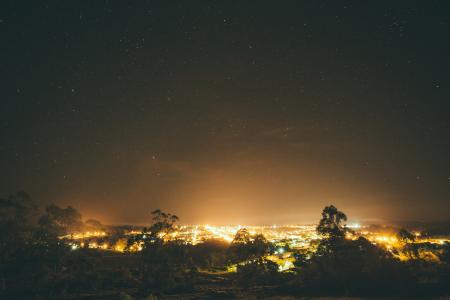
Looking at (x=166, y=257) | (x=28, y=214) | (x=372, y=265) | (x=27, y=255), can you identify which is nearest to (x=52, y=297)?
(x=27, y=255)

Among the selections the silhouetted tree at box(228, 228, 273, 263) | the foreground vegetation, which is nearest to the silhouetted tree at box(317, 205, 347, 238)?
the foreground vegetation

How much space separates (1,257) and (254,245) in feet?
118

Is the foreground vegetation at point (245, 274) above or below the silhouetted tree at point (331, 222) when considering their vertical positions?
below

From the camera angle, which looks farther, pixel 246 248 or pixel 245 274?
pixel 246 248

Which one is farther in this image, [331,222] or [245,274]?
[331,222]

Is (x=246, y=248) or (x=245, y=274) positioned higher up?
(x=246, y=248)

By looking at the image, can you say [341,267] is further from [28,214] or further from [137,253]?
[28,214]

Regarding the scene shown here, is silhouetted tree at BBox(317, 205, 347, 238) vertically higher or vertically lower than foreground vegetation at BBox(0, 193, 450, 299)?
higher

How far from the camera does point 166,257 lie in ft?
167

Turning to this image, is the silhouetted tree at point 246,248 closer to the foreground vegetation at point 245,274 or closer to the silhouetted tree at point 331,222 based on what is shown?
the foreground vegetation at point 245,274

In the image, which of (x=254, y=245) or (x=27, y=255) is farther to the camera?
(x=254, y=245)

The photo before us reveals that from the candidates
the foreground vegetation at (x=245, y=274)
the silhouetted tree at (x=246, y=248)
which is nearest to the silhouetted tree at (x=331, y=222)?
the foreground vegetation at (x=245, y=274)

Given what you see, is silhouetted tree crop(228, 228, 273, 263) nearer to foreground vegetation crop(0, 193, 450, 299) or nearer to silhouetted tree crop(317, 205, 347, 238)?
foreground vegetation crop(0, 193, 450, 299)

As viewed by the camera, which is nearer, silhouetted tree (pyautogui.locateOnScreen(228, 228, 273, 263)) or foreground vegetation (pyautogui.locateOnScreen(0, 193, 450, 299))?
foreground vegetation (pyautogui.locateOnScreen(0, 193, 450, 299))
